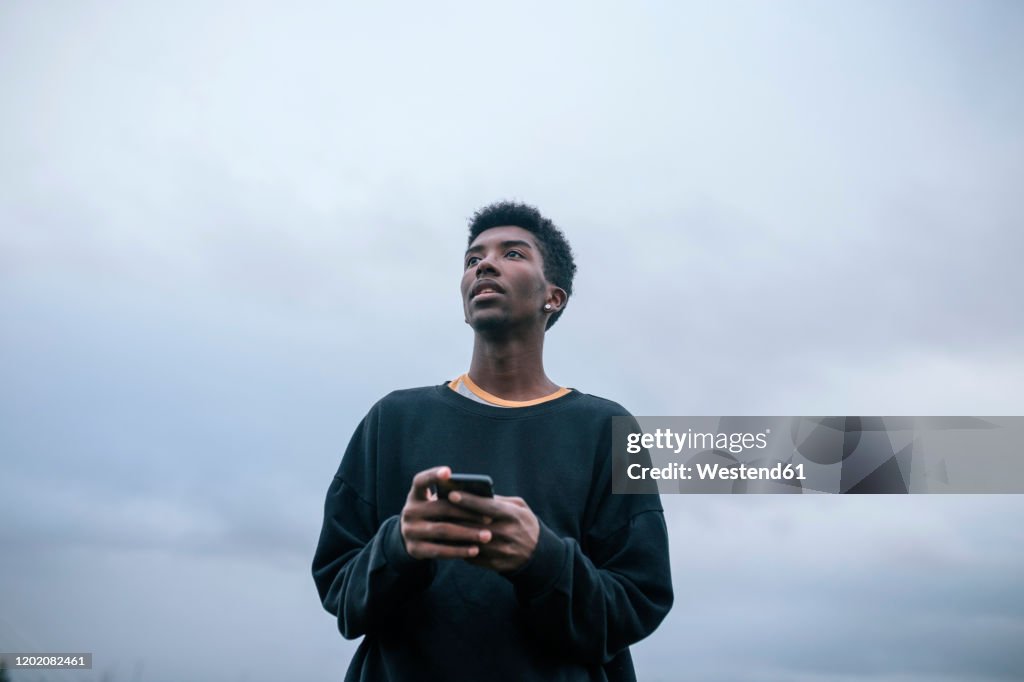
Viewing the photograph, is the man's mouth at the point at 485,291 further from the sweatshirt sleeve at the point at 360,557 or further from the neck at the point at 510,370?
the sweatshirt sleeve at the point at 360,557

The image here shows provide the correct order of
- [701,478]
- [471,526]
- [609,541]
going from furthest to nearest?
[701,478] → [609,541] → [471,526]

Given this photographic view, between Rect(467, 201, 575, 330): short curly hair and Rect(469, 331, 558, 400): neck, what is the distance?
1.95 ft

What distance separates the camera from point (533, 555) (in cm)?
375

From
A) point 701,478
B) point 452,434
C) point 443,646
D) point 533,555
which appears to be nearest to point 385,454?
point 452,434

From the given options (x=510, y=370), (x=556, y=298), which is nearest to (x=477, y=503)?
(x=510, y=370)

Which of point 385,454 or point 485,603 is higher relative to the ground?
point 385,454

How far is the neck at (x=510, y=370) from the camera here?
5.28m

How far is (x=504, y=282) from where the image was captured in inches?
210

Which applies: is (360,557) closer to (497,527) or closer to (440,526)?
(440,526)

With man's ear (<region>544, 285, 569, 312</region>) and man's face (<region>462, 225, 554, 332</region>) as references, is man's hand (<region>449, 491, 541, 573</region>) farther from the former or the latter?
man's ear (<region>544, 285, 569, 312</region>)

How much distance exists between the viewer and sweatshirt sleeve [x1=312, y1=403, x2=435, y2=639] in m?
4.01

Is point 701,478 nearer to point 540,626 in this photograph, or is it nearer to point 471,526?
point 540,626

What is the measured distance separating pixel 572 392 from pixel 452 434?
82cm

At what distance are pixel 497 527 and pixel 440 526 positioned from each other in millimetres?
236
